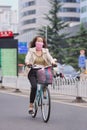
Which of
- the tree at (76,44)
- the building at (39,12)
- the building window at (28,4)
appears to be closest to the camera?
the tree at (76,44)

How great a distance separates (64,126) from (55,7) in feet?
232

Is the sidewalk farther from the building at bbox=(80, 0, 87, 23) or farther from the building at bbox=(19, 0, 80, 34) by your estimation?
the building at bbox=(19, 0, 80, 34)

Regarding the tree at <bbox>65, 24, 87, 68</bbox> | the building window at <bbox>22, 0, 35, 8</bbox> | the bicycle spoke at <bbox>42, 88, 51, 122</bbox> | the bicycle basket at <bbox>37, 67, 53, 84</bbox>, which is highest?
the building window at <bbox>22, 0, 35, 8</bbox>

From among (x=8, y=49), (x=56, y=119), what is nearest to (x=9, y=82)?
(x=8, y=49)

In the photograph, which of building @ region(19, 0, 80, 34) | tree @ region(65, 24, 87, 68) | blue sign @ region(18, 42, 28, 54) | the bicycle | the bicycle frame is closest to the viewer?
the bicycle

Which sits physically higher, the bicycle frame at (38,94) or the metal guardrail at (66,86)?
the bicycle frame at (38,94)

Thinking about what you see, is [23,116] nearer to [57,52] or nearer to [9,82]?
[9,82]

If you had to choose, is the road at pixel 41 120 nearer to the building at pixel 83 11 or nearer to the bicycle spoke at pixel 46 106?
the bicycle spoke at pixel 46 106

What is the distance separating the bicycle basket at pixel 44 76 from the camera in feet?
33.9

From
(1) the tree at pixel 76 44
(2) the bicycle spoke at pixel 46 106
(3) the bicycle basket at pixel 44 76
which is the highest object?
(3) the bicycle basket at pixel 44 76

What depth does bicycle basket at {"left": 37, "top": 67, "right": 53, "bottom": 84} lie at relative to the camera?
33.9 ft

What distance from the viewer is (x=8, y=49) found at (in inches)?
1044

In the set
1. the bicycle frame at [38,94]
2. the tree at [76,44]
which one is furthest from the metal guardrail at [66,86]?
the tree at [76,44]

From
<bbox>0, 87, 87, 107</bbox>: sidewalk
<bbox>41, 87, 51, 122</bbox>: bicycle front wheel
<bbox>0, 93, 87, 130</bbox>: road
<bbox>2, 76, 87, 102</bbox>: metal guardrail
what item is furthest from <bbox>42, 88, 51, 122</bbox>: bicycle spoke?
<bbox>2, 76, 87, 102</bbox>: metal guardrail
